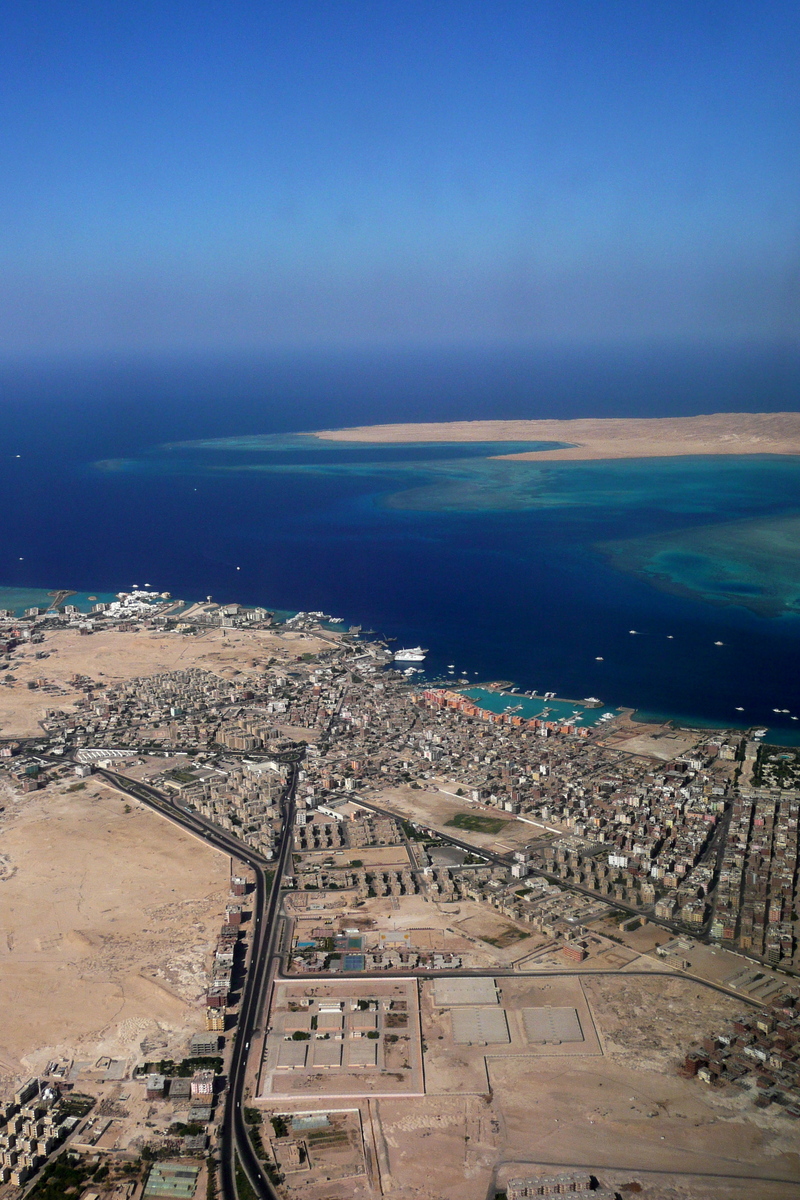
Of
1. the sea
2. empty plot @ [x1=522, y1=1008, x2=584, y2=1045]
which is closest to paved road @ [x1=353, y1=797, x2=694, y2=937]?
empty plot @ [x1=522, y1=1008, x2=584, y2=1045]

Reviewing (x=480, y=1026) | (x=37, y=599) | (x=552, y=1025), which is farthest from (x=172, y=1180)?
(x=37, y=599)

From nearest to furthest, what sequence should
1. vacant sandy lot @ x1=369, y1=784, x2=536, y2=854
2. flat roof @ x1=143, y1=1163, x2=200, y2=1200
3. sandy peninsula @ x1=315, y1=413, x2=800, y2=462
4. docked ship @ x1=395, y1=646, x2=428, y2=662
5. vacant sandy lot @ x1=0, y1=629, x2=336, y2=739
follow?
flat roof @ x1=143, y1=1163, x2=200, y2=1200, vacant sandy lot @ x1=369, y1=784, x2=536, y2=854, vacant sandy lot @ x1=0, y1=629, x2=336, y2=739, docked ship @ x1=395, y1=646, x2=428, y2=662, sandy peninsula @ x1=315, y1=413, x2=800, y2=462

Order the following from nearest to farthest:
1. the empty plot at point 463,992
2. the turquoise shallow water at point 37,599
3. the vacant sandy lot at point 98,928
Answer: the vacant sandy lot at point 98,928 → the empty plot at point 463,992 → the turquoise shallow water at point 37,599

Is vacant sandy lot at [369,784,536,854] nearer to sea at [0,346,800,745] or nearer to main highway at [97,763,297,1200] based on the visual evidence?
main highway at [97,763,297,1200]

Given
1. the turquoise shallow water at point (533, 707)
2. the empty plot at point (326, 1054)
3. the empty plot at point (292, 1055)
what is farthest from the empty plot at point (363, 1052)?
the turquoise shallow water at point (533, 707)

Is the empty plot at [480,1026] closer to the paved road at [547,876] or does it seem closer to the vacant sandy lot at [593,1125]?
the vacant sandy lot at [593,1125]

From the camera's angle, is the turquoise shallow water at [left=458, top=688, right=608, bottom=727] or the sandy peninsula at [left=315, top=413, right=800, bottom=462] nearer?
the turquoise shallow water at [left=458, top=688, right=608, bottom=727]
